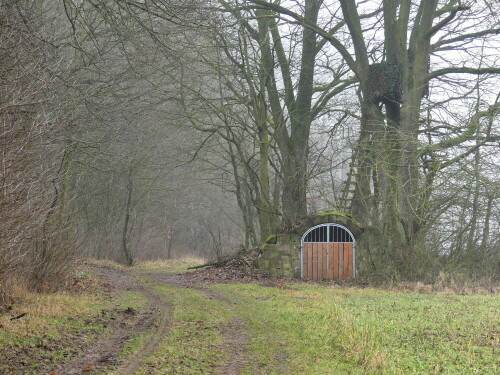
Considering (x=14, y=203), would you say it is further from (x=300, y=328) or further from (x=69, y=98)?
(x=300, y=328)

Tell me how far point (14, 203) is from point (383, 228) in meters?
14.9

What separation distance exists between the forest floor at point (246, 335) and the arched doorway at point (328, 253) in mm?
7128

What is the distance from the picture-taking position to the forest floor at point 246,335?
6.62 metres

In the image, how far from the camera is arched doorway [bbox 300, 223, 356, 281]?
2109 cm

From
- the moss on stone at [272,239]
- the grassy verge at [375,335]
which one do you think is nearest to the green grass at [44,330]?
the grassy verge at [375,335]

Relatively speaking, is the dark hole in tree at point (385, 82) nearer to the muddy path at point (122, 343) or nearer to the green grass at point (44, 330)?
the muddy path at point (122, 343)

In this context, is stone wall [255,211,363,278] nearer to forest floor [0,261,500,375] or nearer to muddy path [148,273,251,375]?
forest floor [0,261,500,375]

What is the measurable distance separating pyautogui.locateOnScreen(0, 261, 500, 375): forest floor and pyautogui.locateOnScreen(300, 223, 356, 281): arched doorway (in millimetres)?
7128

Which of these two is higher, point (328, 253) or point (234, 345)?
point (328, 253)

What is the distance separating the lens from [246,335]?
884 cm

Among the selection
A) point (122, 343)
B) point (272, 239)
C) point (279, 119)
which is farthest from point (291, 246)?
point (122, 343)

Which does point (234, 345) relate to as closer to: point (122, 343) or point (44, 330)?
point (122, 343)

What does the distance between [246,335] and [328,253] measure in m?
12.8

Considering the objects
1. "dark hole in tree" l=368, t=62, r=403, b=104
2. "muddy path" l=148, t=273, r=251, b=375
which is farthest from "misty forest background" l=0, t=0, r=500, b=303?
"muddy path" l=148, t=273, r=251, b=375
